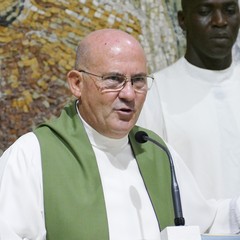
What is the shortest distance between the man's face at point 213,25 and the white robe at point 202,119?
0.63 ft

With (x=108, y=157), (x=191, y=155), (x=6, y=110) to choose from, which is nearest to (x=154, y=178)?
(x=108, y=157)

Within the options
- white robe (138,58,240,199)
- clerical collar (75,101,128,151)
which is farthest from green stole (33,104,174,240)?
white robe (138,58,240,199)

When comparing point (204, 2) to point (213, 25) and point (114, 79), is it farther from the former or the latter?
point (114, 79)

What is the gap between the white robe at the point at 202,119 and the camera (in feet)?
14.8

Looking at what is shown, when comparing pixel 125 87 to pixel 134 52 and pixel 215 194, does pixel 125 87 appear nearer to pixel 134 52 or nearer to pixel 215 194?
pixel 134 52

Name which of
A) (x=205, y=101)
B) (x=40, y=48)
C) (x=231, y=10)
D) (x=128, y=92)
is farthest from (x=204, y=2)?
(x=128, y=92)

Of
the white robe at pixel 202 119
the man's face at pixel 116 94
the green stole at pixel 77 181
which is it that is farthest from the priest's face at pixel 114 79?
the white robe at pixel 202 119

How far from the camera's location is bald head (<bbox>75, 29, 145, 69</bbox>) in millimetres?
3355

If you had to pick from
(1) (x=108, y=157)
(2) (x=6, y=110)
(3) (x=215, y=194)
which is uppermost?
(2) (x=6, y=110)

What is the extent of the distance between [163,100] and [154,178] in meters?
1.19

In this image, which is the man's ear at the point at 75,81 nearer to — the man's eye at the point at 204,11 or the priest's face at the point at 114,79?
the priest's face at the point at 114,79

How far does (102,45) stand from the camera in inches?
133

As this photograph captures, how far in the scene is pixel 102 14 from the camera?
484 cm

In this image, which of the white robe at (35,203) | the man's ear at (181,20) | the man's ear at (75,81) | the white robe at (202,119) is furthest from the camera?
the man's ear at (181,20)
